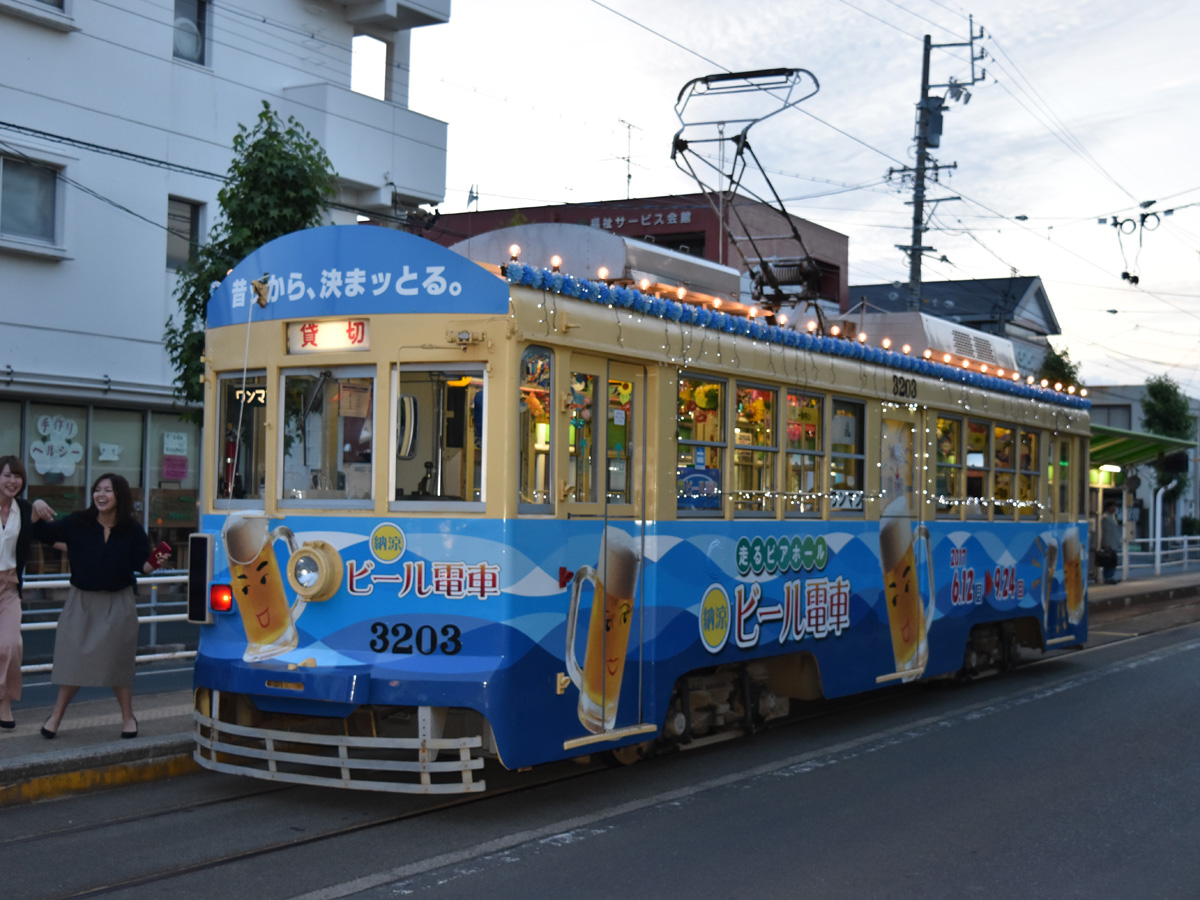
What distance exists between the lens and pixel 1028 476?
43.1 feet

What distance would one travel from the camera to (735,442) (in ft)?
28.3

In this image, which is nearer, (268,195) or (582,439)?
(582,439)

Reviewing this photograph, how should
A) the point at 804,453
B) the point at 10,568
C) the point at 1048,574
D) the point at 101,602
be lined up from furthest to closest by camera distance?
the point at 1048,574 → the point at 804,453 → the point at 10,568 → the point at 101,602

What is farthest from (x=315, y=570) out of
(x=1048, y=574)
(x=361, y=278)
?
(x=1048, y=574)

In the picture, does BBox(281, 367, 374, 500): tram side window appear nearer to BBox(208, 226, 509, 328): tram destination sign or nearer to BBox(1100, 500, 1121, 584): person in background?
BBox(208, 226, 509, 328): tram destination sign

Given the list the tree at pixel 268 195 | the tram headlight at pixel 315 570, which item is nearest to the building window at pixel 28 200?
the tree at pixel 268 195

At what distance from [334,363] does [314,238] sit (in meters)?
0.75

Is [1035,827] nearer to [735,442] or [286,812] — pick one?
[735,442]

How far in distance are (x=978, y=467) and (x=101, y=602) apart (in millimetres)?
7838

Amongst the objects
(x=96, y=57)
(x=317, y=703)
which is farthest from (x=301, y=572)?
(x=96, y=57)

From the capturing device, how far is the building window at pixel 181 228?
1894cm

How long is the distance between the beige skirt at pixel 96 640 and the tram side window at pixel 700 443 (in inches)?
140

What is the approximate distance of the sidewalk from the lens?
7215 millimetres

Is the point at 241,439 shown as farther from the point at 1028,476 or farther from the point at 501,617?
the point at 1028,476
